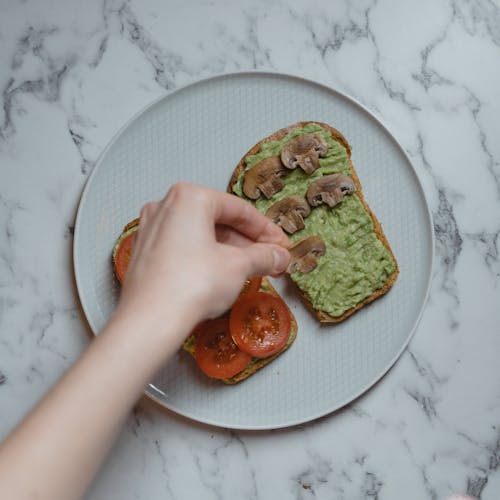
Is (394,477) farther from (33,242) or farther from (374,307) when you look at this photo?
(33,242)

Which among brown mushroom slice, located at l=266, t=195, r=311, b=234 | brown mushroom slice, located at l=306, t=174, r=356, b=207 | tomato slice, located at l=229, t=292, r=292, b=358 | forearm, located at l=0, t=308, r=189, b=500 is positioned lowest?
forearm, located at l=0, t=308, r=189, b=500

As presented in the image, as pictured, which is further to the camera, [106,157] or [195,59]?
[195,59]

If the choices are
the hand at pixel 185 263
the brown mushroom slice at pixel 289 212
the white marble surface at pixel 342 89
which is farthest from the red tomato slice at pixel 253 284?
the white marble surface at pixel 342 89

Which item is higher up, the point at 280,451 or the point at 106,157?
the point at 106,157

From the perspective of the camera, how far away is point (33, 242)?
308 cm

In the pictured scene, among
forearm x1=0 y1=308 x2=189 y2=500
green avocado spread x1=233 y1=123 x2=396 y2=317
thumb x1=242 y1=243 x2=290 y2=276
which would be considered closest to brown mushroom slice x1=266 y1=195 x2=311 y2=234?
green avocado spread x1=233 y1=123 x2=396 y2=317

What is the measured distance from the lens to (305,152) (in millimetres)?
2900

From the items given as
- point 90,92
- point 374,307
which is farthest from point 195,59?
point 374,307

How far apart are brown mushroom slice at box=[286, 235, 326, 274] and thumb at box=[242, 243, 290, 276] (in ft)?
1.52

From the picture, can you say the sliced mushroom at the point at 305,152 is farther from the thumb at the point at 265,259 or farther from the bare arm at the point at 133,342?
the bare arm at the point at 133,342

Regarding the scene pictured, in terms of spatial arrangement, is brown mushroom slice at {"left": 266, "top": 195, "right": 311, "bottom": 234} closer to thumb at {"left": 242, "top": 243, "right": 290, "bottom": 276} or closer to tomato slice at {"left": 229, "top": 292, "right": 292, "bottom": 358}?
tomato slice at {"left": 229, "top": 292, "right": 292, "bottom": 358}

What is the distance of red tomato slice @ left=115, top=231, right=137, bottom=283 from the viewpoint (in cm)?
289

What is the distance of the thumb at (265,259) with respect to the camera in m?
2.17

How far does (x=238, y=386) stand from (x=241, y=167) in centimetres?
108
